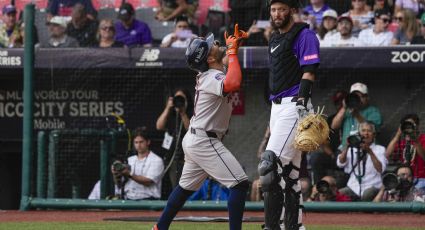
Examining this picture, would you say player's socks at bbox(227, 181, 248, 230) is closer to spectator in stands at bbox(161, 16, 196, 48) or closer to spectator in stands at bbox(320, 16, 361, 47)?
spectator in stands at bbox(320, 16, 361, 47)

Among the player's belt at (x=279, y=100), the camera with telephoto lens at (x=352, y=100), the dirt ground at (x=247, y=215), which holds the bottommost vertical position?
the dirt ground at (x=247, y=215)

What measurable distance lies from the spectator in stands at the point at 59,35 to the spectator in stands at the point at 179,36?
3.68ft

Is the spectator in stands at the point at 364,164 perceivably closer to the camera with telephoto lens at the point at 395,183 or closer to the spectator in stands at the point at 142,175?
the camera with telephoto lens at the point at 395,183

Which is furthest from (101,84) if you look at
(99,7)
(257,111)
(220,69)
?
(220,69)

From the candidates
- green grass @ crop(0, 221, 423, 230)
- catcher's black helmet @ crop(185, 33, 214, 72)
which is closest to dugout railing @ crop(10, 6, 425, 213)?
green grass @ crop(0, 221, 423, 230)

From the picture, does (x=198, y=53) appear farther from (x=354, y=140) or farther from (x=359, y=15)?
(x=359, y=15)

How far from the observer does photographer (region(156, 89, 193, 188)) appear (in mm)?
11641

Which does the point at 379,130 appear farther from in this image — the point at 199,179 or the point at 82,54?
the point at 199,179

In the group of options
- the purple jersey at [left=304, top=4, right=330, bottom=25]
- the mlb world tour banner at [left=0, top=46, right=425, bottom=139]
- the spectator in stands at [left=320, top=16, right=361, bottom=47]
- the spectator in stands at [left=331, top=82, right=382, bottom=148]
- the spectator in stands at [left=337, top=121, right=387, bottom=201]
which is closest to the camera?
the spectator in stands at [left=337, top=121, right=387, bottom=201]

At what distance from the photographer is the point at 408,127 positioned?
10.9 meters

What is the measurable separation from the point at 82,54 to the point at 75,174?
71.0 inches

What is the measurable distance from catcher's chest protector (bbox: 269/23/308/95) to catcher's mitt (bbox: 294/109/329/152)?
0.43m

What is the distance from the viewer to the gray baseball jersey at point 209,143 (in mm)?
7273

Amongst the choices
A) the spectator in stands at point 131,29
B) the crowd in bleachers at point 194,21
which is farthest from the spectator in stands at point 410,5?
the spectator in stands at point 131,29
